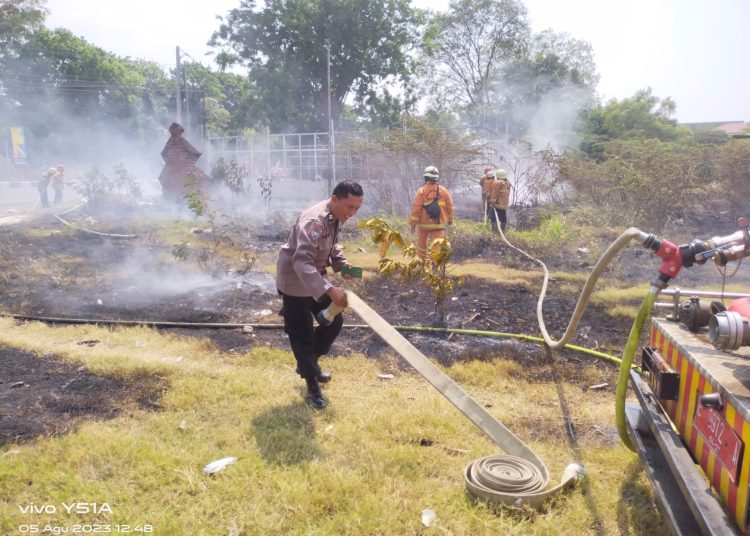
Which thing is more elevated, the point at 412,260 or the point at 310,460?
the point at 412,260

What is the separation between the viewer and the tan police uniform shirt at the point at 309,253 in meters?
3.51

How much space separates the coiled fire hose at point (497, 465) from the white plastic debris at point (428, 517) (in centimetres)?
27

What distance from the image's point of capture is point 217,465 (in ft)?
Result: 10.3

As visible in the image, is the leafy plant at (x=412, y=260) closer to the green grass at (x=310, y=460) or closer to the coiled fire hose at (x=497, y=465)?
the green grass at (x=310, y=460)

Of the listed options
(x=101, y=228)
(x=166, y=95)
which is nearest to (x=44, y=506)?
(x=101, y=228)

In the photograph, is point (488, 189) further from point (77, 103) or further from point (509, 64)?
point (77, 103)

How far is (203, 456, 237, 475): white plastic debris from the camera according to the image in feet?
10.2

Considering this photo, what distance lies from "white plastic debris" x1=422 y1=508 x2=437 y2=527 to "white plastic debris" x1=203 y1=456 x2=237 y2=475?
1224 mm

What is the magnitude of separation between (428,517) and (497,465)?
0.52 metres

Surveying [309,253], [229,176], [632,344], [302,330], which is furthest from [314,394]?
[229,176]

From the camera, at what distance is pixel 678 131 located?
2664 centimetres

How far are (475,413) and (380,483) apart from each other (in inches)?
27.0
